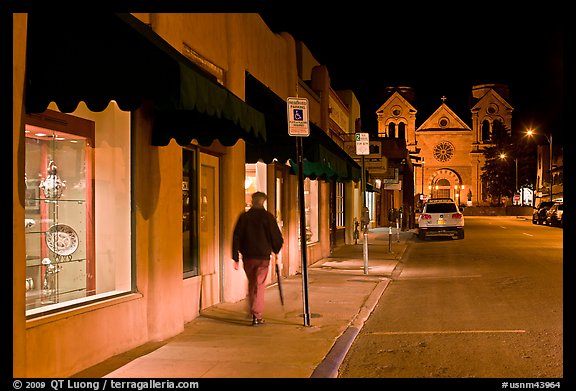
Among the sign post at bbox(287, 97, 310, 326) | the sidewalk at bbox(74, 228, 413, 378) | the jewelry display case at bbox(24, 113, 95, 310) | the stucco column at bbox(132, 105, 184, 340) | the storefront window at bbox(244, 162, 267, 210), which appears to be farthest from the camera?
the storefront window at bbox(244, 162, 267, 210)

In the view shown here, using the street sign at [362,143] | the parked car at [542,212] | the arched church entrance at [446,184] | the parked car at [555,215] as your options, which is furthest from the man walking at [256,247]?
the arched church entrance at [446,184]

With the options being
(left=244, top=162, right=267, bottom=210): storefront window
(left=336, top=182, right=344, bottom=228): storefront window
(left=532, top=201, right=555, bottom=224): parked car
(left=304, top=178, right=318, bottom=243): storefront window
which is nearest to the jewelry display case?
(left=244, top=162, right=267, bottom=210): storefront window

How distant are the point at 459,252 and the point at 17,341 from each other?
1970 centimetres

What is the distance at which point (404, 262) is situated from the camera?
20.9 metres

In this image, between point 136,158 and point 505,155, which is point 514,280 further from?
point 505,155

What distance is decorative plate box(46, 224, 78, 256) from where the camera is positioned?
7.73m

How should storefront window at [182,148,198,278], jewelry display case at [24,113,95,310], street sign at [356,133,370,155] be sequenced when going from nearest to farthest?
1. jewelry display case at [24,113,95,310]
2. storefront window at [182,148,198,278]
3. street sign at [356,133,370,155]

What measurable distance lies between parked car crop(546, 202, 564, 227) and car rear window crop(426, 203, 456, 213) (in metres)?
14.7

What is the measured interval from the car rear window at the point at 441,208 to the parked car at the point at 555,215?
48.2 feet

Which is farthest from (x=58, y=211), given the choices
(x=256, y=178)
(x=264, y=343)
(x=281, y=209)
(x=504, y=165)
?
(x=504, y=165)

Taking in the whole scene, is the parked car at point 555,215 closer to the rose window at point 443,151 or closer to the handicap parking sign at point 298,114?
the handicap parking sign at point 298,114

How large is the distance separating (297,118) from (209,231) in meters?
2.80

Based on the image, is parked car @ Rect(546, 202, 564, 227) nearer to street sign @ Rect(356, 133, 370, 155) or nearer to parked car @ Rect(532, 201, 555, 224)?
parked car @ Rect(532, 201, 555, 224)

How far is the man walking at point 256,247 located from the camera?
9625 mm
